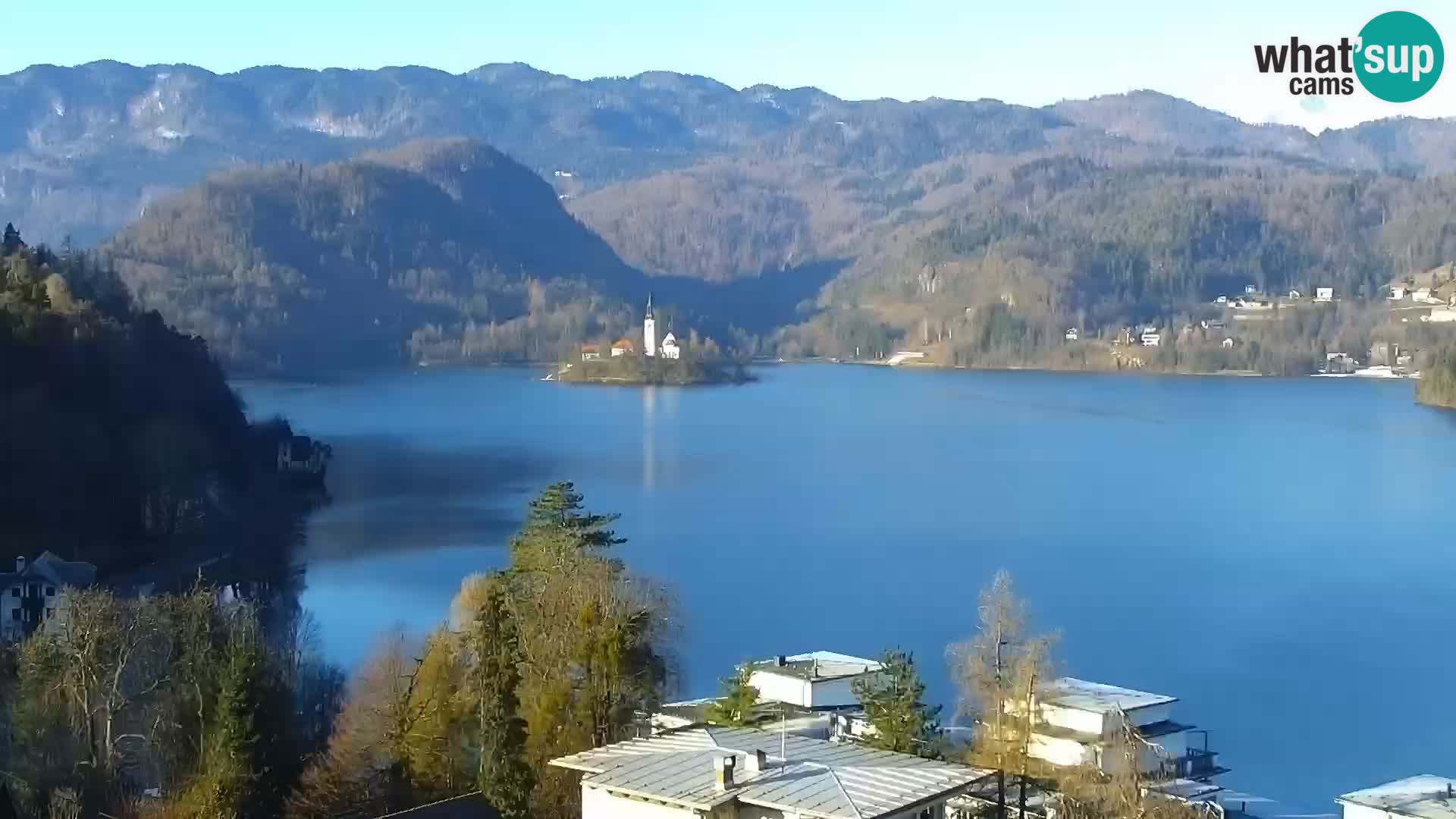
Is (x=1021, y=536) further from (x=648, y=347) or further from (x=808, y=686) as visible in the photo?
(x=648, y=347)

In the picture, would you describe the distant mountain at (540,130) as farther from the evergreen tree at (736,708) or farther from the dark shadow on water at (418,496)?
the evergreen tree at (736,708)

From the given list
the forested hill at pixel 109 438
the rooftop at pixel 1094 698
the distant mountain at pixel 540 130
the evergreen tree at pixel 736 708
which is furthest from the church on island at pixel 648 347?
the evergreen tree at pixel 736 708

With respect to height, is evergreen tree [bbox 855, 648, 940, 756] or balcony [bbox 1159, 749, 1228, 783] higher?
evergreen tree [bbox 855, 648, 940, 756]

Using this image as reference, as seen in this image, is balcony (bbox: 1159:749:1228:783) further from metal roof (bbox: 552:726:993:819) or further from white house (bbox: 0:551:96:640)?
white house (bbox: 0:551:96:640)

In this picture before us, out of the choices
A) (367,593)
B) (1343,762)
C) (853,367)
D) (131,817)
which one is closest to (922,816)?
(131,817)

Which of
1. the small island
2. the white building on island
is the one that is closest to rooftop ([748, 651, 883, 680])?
the small island

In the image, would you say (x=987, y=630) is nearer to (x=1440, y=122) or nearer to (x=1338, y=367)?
(x=1338, y=367)
